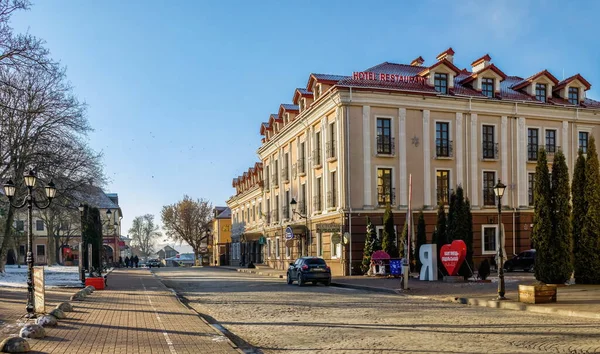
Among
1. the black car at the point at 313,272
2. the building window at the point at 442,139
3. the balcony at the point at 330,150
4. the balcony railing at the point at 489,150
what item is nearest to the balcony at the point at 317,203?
the balcony at the point at 330,150

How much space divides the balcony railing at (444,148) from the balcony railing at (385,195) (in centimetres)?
405

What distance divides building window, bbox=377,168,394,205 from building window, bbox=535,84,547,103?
1273 centimetres

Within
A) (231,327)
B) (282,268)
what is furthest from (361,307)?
(282,268)

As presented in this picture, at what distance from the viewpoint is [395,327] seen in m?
12.7

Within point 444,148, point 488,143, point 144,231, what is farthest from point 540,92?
point 144,231

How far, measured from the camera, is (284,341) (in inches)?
446

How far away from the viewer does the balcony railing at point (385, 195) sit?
36.8m

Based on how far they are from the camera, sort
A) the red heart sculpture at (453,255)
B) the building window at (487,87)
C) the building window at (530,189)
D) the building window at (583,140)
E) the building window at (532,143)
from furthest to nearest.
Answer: the building window at (583,140), the building window at (532,143), the building window at (530,189), the building window at (487,87), the red heart sculpture at (453,255)

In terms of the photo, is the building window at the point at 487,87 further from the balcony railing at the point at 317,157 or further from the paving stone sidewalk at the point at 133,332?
the paving stone sidewalk at the point at 133,332

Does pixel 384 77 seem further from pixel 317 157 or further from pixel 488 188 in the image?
pixel 488 188

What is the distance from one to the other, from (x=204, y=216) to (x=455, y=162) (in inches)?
2367

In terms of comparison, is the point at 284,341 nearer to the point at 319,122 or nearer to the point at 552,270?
the point at 552,270

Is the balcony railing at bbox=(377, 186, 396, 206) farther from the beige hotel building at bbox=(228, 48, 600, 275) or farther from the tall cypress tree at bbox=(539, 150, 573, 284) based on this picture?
the tall cypress tree at bbox=(539, 150, 573, 284)

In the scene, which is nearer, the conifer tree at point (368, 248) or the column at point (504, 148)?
the conifer tree at point (368, 248)
